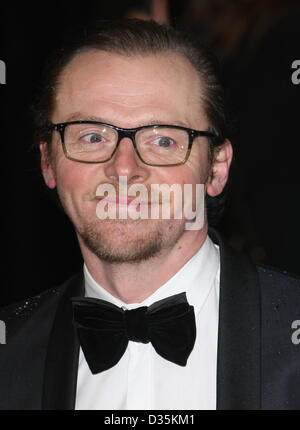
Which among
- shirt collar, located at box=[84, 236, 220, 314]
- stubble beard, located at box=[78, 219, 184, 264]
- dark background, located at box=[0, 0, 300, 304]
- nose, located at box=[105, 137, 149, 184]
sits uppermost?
dark background, located at box=[0, 0, 300, 304]

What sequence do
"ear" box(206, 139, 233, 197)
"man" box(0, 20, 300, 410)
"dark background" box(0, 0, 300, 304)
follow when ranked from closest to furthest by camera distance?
"man" box(0, 20, 300, 410) < "ear" box(206, 139, 233, 197) < "dark background" box(0, 0, 300, 304)

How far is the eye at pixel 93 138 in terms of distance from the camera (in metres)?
2.51

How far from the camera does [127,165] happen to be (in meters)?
2.39

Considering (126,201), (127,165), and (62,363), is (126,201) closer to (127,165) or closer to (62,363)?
(127,165)

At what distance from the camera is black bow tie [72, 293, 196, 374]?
2402 mm

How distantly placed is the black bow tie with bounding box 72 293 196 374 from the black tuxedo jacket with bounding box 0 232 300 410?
0.10 metres

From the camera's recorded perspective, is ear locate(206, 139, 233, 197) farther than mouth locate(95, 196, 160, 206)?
Yes

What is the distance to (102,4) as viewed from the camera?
479 centimetres

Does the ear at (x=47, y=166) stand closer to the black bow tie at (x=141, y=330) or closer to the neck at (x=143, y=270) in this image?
the neck at (x=143, y=270)

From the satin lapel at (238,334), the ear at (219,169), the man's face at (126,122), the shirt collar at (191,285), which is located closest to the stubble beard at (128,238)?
the man's face at (126,122)

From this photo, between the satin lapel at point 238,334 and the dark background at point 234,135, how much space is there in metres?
0.81

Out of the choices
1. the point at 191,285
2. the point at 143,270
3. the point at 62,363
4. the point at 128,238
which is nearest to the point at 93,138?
the point at 128,238

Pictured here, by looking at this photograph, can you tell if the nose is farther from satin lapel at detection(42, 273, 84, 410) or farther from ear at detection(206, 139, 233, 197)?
satin lapel at detection(42, 273, 84, 410)

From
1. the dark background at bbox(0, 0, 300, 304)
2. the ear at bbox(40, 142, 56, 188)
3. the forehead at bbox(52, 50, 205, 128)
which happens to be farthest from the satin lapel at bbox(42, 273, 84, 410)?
the dark background at bbox(0, 0, 300, 304)
